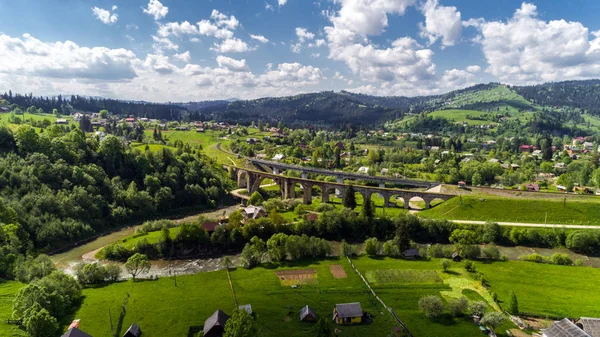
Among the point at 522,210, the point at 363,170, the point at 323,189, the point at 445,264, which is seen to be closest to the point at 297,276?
the point at 445,264

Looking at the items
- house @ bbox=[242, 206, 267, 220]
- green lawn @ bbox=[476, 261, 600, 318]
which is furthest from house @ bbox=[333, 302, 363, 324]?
house @ bbox=[242, 206, 267, 220]

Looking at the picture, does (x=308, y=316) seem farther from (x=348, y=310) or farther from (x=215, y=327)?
(x=215, y=327)

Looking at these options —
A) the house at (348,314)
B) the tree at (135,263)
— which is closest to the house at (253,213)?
the tree at (135,263)

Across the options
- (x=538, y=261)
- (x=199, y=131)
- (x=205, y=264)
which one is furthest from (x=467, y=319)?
(x=199, y=131)

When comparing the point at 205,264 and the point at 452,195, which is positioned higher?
the point at 452,195

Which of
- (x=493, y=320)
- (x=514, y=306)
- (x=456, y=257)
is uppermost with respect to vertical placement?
(x=493, y=320)

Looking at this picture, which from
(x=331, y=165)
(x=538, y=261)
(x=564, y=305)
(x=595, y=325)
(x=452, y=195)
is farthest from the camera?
(x=331, y=165)

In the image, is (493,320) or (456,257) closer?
(493,320)

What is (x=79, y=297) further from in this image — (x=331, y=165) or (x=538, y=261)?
(x=331, y=165)
